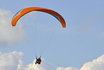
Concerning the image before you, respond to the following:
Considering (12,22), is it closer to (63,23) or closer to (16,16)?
(16,16)

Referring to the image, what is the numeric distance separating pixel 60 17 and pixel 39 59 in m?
9.64

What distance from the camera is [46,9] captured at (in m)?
144

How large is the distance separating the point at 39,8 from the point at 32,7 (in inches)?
55.9

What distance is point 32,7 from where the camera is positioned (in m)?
144

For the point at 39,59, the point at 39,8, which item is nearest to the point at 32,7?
the point at 39,8

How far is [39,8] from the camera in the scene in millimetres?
144125

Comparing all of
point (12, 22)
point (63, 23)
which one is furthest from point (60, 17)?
point (12, 22)

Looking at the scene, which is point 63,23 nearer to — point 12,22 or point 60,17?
point 60,17

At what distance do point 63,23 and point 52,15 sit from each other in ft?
8.79

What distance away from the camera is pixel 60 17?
484ft

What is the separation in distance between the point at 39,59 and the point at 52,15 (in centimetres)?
944

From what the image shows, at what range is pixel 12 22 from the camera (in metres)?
143

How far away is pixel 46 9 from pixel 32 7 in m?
A: 2.72

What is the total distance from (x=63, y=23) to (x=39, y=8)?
648 cm
